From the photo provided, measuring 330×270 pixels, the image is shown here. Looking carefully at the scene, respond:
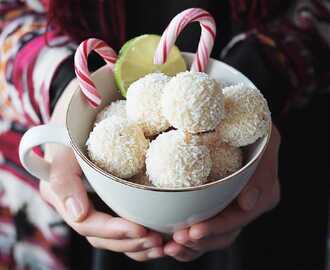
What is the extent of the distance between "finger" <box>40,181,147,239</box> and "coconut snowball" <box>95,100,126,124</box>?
0.33 ft

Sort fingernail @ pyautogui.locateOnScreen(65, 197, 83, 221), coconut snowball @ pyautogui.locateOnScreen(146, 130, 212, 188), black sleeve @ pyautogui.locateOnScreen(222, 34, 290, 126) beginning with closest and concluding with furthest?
coconut snowball @ pyautogui.locateOnScreen(146, 130, 212, 188), fingernail @ pyautogui.locateOnScreen(65, 197, 83, 221), black sleeve @ pyautogui.locateOnScreen(222, 34, 290, 126)

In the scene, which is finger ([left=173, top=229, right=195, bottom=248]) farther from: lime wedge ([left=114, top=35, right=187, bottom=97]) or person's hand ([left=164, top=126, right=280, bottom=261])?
lime wedge ([left=114, top=35, right=187, bottom=97])

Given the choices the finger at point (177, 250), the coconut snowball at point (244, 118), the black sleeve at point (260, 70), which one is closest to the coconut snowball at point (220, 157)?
the coconut snowball at point (244, 118)

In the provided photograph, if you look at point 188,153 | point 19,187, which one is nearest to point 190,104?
point 188,153

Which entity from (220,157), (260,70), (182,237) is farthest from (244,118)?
(260,70)

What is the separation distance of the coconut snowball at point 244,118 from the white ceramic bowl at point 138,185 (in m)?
0.02

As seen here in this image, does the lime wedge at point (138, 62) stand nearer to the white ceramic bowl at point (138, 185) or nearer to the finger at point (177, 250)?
the white ceramic bowl at point (138, 185)

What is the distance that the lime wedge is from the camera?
0.54 meters

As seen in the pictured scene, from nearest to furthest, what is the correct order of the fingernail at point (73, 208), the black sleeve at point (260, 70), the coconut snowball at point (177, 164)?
1. the coconut snowball at point (177, 164)
2. the fingernail at point (73, 208)
3. the black sleeve at point (260, 70)

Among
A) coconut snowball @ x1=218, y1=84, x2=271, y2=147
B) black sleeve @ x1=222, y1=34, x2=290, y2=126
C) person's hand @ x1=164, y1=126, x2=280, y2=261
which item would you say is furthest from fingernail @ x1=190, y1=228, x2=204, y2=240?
black sleeve @ x1=222, y1=34, x2=290, y2=126

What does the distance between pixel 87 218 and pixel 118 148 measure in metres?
0.13

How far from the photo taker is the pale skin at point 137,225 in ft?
1.75

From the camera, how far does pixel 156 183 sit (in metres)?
0.46

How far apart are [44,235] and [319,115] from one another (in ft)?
1.54
